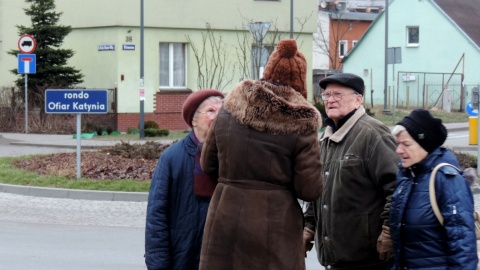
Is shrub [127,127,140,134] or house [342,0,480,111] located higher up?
house [342,0,480,111]

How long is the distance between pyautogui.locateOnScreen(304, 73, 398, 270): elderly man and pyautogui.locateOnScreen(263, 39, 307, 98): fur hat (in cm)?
54

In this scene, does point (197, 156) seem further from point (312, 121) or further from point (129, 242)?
point (129, 242)

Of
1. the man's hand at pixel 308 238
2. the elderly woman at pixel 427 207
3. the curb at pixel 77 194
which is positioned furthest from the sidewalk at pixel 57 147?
the elderly woman at pixel 427 207

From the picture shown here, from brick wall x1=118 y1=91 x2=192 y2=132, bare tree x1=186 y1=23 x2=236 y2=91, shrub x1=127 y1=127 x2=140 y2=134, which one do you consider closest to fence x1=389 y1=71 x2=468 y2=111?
→ bare tree x1=186 y1=23 x2=236 y2=91

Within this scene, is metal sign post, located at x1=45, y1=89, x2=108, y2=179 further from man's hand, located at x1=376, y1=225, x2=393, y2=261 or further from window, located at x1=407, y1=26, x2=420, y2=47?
window, located at x1=407, y1=26, x2=420, y2=47

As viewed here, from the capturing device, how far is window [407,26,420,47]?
52812 mm

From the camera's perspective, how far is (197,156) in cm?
549

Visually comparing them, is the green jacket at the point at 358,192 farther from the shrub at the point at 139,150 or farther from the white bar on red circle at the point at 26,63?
the white bar on red circle at the point at 26,63

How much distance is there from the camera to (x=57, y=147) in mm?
27328

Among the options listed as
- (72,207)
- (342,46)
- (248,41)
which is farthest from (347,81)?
(342,46)

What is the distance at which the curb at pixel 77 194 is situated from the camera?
49.6 feet

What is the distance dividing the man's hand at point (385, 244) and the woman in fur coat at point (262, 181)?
0.51 m

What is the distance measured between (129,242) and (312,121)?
6.99 m

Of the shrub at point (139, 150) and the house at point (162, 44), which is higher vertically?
the house at point (162, 44)
